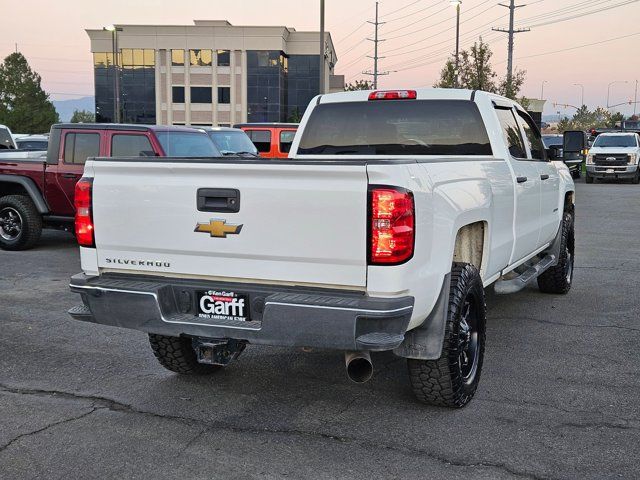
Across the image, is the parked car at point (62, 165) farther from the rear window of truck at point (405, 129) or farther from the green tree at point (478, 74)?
the green tree at point (478, 74)

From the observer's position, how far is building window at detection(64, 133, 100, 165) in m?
10.8

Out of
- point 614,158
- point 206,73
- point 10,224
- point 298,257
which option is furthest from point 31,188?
point 206,73

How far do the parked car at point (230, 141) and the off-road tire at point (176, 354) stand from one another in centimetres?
1002

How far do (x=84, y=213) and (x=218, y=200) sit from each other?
95 centimetres

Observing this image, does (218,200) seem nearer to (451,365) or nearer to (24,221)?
(451,365)

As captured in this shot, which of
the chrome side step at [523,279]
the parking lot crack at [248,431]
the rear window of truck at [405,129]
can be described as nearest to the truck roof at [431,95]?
the rear window of truck at [405,129]

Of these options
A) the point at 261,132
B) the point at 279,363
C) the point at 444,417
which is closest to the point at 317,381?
the point at 279,363

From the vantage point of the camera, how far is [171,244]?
4191mm

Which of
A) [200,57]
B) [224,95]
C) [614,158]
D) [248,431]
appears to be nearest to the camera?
[248,431]

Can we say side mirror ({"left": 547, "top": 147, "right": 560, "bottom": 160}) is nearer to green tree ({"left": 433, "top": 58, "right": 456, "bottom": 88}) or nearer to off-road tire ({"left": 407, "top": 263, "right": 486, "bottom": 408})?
off-road tire ({"left": 407, "top": 263, "right": 486, "bottom": 408})

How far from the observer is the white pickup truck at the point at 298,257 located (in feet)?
12.3

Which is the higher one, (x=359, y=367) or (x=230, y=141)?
(x=230, y=141)

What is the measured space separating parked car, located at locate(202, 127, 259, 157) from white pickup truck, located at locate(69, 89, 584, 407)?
10.4 meters

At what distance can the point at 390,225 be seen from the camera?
3719 mm
